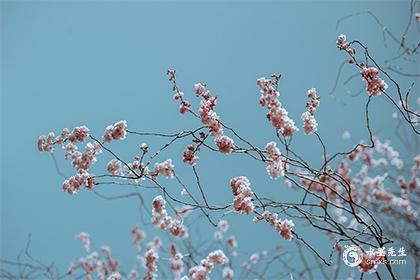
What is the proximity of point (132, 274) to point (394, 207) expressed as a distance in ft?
7.11

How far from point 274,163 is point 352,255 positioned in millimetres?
562

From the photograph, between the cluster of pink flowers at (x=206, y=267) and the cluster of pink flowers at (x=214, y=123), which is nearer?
the cluster of pink flowers at (x=214, y=123)

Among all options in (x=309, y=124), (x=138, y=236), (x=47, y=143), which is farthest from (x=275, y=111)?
(x=138, y=236)

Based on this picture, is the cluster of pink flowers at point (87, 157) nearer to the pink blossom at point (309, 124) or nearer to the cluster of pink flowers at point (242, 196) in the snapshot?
the cluster of pink flowers at point (242, 196)

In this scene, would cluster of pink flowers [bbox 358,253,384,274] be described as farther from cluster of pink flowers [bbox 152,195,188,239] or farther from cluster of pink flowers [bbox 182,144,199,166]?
cluster of pink flowers [bbox 152,195,188,239]

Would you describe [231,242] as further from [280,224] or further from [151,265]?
[280,224]

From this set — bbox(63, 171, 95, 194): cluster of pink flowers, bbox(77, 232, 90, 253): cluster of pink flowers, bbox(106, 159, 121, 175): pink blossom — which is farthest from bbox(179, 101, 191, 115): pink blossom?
bbox(77, 232, 90, 253): cluster of pink flowers

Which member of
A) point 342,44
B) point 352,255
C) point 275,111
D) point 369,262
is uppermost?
point 342,44

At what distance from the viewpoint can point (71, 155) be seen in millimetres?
2293

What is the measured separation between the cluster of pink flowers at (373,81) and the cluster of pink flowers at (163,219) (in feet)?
3.16

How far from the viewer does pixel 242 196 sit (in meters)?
2.05

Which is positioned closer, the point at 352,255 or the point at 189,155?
the point at 189,155

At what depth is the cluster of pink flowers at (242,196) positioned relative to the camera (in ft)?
6.66

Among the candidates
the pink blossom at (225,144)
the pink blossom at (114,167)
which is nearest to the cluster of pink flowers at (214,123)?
the pink blossom at (225,144)
